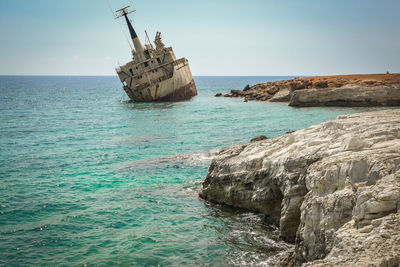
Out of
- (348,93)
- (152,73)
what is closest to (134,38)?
(152,73)

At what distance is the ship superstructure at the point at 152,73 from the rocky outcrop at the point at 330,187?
39916mm

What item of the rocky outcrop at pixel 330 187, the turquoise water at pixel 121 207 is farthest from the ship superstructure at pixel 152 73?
the rocky outcrop at pixel 330 187

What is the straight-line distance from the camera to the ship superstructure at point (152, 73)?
49344 millimetres

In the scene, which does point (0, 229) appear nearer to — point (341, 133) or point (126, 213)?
point (126, 213)

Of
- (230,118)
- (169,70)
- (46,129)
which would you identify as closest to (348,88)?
(230,118)

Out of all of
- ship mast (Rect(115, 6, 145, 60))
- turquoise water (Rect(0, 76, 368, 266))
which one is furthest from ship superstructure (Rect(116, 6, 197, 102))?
turquoise water (Rect(0, 76, 368, 266))

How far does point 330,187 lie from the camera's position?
629 cm

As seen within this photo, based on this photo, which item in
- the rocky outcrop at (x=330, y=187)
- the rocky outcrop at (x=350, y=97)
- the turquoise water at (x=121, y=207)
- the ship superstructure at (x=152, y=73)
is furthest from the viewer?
the ship superstructure at (x=152, y=73)

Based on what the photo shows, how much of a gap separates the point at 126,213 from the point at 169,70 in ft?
136

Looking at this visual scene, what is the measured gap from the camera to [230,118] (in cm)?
3391

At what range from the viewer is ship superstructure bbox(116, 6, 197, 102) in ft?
162

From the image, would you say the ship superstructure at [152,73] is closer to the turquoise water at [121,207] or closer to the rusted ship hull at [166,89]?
the rusted ship hull at [166,89]

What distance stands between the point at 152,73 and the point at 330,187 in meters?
45.1

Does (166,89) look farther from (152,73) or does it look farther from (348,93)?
(348,93)
